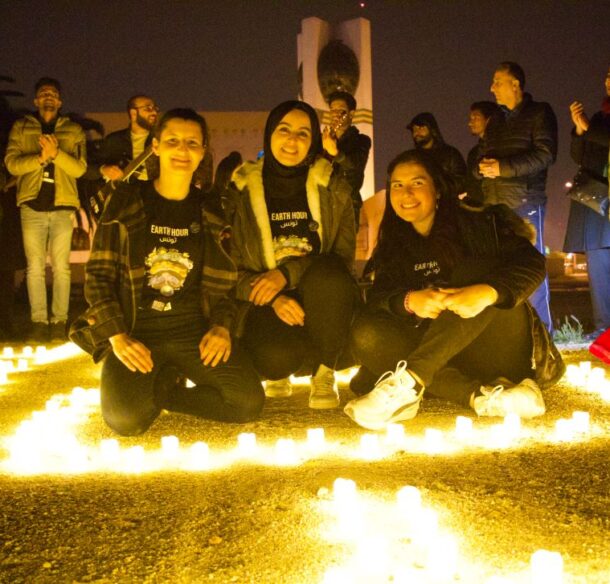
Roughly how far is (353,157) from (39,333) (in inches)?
133

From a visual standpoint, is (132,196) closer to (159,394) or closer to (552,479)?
(159,394)

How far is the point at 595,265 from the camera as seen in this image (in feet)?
18.9

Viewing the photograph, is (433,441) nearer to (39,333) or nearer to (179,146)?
(179,146)

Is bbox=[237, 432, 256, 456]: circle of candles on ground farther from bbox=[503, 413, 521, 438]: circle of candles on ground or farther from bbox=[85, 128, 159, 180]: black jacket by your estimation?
bbox=[85, 128, 159, 180]: black jacket

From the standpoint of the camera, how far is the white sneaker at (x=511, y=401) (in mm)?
3111

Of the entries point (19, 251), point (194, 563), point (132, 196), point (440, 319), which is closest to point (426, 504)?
point (194, 563)

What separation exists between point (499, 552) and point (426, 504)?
1.25 feet

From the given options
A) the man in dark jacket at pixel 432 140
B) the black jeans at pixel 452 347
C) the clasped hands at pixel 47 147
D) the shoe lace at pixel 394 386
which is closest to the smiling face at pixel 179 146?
the black jeans at pixel 452 347

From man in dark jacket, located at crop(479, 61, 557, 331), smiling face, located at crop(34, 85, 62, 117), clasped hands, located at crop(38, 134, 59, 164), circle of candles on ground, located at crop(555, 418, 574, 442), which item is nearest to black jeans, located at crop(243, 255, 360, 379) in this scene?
circle of candles on ground, located at crop(555, 418, 574, 442)

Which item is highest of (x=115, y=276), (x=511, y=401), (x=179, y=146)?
(x=179, y=146)

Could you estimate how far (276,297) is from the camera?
361 centimetres

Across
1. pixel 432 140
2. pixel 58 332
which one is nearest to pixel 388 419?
pixel 432 140

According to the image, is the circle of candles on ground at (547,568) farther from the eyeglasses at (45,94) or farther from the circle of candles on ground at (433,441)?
the eyeglasses at (45,94)

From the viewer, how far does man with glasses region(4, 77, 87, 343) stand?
6.15 meters
